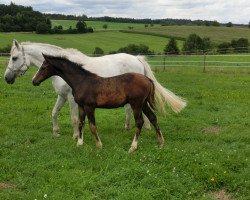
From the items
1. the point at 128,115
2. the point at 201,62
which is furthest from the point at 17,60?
the point at 201,62

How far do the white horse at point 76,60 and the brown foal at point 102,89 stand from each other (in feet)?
1.04

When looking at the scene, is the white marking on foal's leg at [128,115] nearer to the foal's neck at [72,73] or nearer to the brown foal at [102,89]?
the brown foal at [102,89]

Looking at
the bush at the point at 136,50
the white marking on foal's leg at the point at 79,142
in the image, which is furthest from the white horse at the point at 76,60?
the bush at the point at 136,50

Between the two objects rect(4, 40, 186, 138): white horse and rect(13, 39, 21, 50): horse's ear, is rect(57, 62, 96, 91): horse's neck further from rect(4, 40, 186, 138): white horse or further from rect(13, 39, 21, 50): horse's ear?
rect(13, 39, 21, 50): horse's ear

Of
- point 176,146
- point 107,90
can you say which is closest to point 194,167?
point 176,146

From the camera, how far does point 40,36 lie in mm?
57531

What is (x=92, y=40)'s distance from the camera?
59219 millimetres

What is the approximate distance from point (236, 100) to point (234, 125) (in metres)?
3.83

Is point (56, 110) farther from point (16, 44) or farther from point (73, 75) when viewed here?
point (16, 44)

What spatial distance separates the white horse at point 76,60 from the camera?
8.90 meters

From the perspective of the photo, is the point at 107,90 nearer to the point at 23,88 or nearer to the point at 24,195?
the point at 24,195

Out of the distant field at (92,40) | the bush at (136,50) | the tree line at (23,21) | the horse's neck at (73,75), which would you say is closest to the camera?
the horse's neck at (73,75)

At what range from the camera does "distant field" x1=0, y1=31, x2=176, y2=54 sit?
5194 centimetres

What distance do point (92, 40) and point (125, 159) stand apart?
53.1 metres
